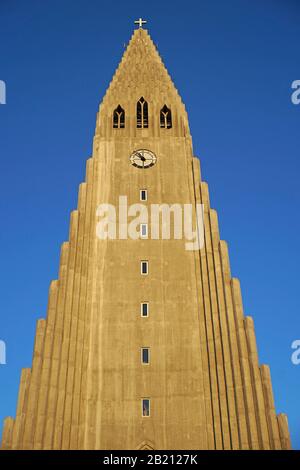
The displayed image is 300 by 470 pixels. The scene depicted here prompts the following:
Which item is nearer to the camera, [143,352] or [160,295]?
[143,352]

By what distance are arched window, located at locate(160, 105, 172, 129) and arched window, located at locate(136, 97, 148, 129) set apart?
5.24 feet

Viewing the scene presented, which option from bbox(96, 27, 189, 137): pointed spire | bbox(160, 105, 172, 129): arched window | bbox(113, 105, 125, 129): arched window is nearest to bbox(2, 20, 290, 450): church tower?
bbox(113, 105, 125, 129): arched window

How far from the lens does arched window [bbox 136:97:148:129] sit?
5264cm

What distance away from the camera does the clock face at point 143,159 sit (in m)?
48.6

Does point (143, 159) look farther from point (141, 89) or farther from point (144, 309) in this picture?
point (144, 309)

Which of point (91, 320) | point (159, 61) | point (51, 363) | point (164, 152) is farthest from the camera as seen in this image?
point (159, 61)

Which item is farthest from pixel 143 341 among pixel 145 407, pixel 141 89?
pixel 141 89

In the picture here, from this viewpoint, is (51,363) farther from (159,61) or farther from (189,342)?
(159,61)

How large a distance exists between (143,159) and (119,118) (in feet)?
22.5

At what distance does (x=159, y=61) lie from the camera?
198 ft

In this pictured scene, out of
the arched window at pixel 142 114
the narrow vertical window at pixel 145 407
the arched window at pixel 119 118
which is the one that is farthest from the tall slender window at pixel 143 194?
the narrow vertical window at pixel 145 407

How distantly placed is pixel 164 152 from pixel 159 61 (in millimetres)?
16044

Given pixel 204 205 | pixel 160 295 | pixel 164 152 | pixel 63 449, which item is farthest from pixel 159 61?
pixel 63 449

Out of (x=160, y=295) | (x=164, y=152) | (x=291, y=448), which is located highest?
(x=164, y=152)
